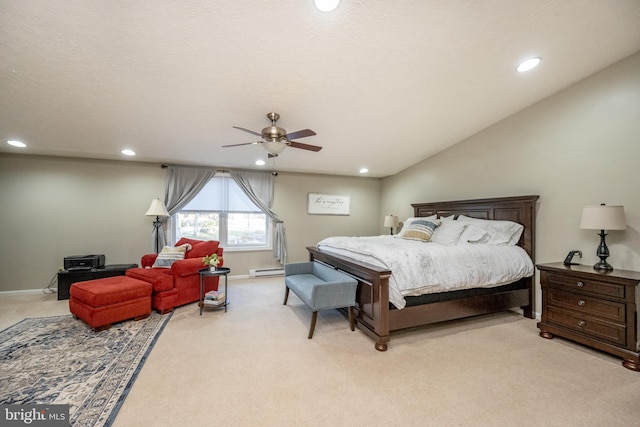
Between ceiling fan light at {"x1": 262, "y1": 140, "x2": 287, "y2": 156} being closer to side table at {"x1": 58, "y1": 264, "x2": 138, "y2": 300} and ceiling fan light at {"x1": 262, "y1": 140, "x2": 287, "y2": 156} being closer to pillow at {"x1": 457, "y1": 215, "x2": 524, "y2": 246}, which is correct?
pillow at {"x1": 457, "y1": 215, "x2": 524, "y2": 246}

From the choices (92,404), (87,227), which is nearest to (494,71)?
(92,404)

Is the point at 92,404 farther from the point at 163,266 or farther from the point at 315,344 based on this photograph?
the point at 163,266

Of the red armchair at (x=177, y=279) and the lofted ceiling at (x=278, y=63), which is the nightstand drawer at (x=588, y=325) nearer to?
the lofted ceiling at (x=278, y=63)

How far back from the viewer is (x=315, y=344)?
2561 mm

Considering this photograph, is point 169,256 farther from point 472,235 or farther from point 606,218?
point 606,218

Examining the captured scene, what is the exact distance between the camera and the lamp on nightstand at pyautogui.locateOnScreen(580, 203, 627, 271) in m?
2.41

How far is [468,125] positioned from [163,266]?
5.07 meters

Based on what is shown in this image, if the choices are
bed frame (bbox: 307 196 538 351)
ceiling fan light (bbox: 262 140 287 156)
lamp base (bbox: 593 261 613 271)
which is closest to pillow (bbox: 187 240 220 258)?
bed frame (bbox: 307 196 538 351)

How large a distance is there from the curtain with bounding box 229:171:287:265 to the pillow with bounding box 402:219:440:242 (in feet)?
8.40

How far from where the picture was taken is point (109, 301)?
2799 mm

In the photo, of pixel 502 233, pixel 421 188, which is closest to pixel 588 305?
pixel 502 233

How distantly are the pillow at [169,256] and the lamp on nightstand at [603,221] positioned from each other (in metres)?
4.91

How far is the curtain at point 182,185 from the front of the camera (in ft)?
15.6

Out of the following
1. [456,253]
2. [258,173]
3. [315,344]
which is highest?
[258,173]
